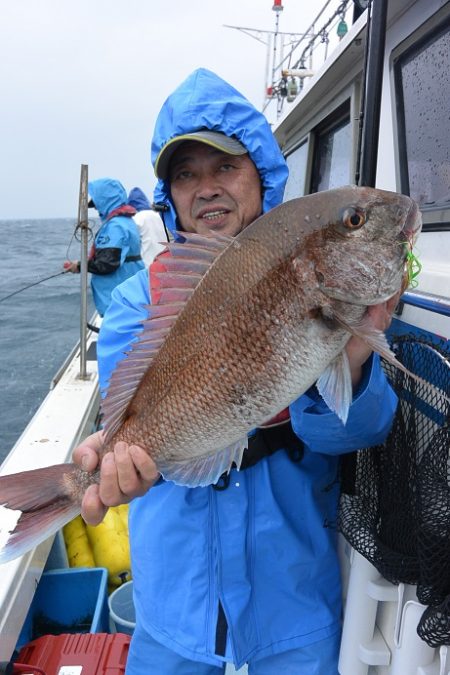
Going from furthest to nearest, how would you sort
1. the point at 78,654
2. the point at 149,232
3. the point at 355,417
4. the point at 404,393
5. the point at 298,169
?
the point at 149,232, the point at 298,169, the point at 78,654, the point at 404,393, the point at 355,417

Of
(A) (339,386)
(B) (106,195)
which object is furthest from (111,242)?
(A) (339,386)

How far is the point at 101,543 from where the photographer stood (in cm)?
365

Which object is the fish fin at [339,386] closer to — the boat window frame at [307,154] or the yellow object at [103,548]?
the yellow object at [103,548]

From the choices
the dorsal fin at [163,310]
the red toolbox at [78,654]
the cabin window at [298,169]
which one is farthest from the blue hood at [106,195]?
the dorsal fin at [163,310]

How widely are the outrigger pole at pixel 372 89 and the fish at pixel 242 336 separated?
2.04 ft

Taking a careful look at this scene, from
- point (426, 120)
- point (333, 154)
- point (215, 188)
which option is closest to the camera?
point (215, 188)

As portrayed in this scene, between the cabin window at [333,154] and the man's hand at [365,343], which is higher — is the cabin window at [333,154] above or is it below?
above

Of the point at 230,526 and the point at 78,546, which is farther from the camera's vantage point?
the point at 78,546

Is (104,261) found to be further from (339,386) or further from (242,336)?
(339,386)

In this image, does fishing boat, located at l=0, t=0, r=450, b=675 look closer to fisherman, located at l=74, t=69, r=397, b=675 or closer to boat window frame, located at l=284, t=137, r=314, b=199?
fisherman, located at l=74, t=69, r=397, b=675

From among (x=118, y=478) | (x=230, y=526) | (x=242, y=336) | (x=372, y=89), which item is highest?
(x=372, y=89)

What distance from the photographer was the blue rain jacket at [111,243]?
687 cm

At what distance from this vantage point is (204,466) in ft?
4.95

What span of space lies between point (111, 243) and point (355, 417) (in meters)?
5.93
